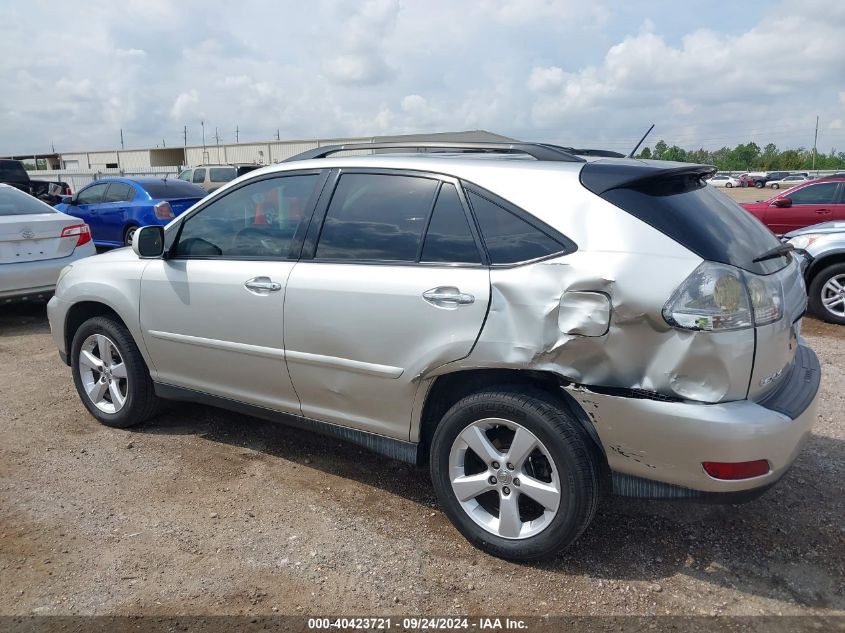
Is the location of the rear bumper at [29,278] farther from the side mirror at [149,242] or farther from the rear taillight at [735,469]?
the rear taillight at [735,469]

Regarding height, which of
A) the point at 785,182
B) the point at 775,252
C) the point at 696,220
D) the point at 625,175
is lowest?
the point at 775,252

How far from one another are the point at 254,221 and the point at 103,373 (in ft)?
5.35

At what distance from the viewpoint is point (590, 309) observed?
253 centimetres

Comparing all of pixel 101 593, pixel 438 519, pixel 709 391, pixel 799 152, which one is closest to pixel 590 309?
pixel 709 391

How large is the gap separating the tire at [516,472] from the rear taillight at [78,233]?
20.3ft

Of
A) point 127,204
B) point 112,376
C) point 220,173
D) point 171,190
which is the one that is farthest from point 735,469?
point 220,173

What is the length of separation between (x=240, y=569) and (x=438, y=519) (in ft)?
3.16

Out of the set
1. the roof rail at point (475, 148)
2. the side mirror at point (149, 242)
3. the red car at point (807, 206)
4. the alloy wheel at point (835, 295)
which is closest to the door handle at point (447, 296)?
the roof rail at point (475, 148)

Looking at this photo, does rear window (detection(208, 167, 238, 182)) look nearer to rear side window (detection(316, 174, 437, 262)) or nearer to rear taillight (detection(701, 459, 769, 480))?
rear side window (detection(316, 174, 437, 262))

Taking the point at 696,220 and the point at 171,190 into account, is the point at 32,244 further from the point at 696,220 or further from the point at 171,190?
the point at 696,220

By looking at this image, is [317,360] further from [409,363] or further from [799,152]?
[799,152]

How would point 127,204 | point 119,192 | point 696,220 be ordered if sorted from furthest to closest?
point 119,192 < point 127,204 < point 696,220

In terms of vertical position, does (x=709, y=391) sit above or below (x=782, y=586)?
above

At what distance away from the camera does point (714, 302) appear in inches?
94.3
